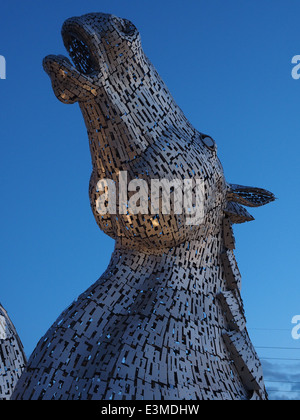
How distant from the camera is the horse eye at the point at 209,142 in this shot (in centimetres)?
516

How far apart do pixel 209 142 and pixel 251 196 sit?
0.72 m

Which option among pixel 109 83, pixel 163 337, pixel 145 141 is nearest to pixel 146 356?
pixel 163 337

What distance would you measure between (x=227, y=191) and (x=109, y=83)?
1395 mm

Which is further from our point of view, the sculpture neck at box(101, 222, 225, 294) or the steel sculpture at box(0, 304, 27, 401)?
the steel sculpture at box(0, 304, 27, 401)

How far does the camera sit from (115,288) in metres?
4.80

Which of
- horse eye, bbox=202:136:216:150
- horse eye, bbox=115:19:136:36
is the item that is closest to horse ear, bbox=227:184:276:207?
horse eye, bbox=202:136:216:150

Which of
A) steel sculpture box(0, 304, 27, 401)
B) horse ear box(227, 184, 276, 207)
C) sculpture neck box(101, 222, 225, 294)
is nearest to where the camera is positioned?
sculpture neck box(101, 222, 225, 294)

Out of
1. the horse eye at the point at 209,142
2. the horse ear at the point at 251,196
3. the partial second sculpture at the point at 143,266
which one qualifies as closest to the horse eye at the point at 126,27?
the partial second sculpture at the point at 143,266

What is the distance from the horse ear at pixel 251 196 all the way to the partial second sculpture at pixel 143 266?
272 mm

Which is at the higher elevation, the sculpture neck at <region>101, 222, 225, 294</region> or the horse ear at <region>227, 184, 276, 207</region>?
the horse ear at <region>227, 184, 276, 207</region>

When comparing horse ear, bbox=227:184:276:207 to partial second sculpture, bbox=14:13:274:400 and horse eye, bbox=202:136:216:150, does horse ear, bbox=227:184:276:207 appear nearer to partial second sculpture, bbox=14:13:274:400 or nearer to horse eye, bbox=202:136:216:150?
partial second sculpture, bbox=14:13:274:400

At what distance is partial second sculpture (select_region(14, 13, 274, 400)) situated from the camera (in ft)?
14.2

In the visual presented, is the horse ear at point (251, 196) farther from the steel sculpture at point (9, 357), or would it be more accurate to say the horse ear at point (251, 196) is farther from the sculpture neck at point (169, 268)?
the steel sculpture at point (9, 357)

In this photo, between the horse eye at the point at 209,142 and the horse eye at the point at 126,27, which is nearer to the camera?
the horse eye at the point at 126,27
